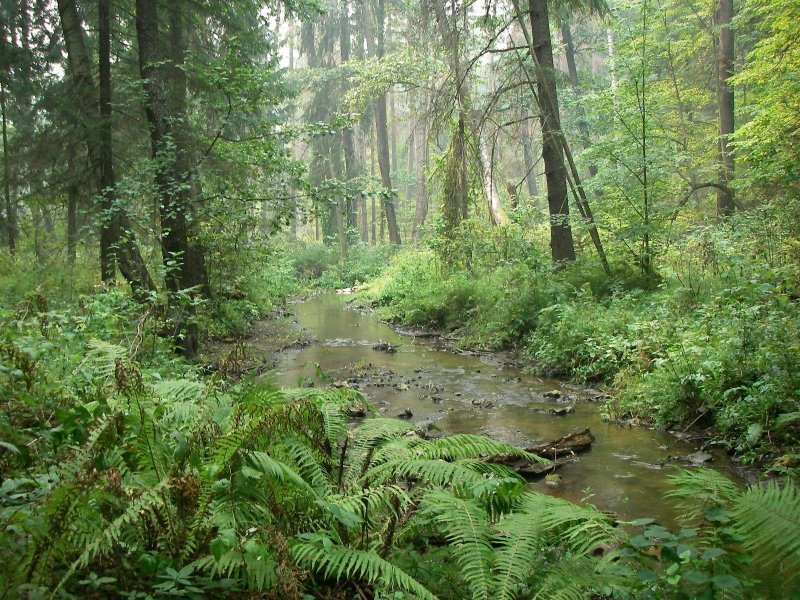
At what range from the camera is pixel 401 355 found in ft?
37.1

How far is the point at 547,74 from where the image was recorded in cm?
1140

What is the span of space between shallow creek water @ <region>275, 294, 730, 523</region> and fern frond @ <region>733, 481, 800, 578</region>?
1719 millimetres

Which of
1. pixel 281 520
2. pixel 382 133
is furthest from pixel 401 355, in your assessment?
pixel 382 133

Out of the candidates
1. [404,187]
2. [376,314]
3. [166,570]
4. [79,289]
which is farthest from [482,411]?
[404,187]

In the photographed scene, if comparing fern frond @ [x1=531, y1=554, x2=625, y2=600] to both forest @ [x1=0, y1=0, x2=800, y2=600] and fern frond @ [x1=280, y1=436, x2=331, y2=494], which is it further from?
fern frond @ [x1=280, y1=436, x2=331, y2=494]

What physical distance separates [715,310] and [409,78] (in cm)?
1569

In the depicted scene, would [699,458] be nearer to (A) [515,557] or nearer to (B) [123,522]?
(A) [515,557]

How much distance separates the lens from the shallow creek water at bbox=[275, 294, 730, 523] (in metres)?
4.98

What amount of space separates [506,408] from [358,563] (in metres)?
5.13

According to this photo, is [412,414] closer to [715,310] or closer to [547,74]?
[715,310]

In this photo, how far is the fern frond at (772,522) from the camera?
2.41 m

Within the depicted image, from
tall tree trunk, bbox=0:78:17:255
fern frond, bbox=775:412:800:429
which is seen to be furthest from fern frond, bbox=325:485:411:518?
tall tree trunk, bbox=0:78:17:255

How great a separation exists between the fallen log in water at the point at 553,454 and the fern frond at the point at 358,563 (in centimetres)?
254

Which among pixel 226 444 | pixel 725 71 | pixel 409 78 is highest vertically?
pixel 409 78
